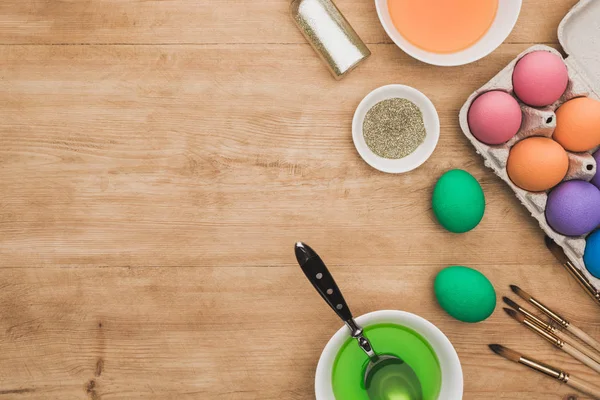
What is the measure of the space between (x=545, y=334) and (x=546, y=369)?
Answer: 0.17 feet

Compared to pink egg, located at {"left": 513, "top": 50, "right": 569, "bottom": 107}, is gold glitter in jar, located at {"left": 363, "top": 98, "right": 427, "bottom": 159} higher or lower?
lower

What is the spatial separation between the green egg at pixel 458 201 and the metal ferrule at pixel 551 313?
17 cm

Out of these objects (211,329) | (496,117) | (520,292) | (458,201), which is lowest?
(211,329)

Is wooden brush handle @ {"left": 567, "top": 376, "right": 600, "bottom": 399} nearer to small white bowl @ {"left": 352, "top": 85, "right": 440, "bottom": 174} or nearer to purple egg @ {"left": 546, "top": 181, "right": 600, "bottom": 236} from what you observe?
purple egg @ {"left": 546, "top": 181, "right": 600, "bottom": 236}

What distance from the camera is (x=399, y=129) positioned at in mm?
834

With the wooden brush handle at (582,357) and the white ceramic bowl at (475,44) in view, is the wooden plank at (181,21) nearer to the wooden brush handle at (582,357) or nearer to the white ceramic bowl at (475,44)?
the white ceramic bowl at (475,44)

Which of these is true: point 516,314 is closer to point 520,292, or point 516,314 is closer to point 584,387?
point 520,292

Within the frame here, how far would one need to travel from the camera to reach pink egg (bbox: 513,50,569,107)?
744 mm

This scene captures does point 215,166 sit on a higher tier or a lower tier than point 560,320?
higher

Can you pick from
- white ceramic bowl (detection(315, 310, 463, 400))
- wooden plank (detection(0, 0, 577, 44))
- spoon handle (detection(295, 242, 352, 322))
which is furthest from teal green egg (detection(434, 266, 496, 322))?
wooden plank (detection(0, 0, 577, 44))

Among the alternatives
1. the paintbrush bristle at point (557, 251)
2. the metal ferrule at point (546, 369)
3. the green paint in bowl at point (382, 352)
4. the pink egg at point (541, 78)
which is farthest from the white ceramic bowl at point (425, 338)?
the pink egg at point (541, 78)

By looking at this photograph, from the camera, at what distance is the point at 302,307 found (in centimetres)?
84

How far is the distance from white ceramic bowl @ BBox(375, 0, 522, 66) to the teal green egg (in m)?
0.32

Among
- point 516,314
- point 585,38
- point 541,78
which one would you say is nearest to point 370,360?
point 516,314
